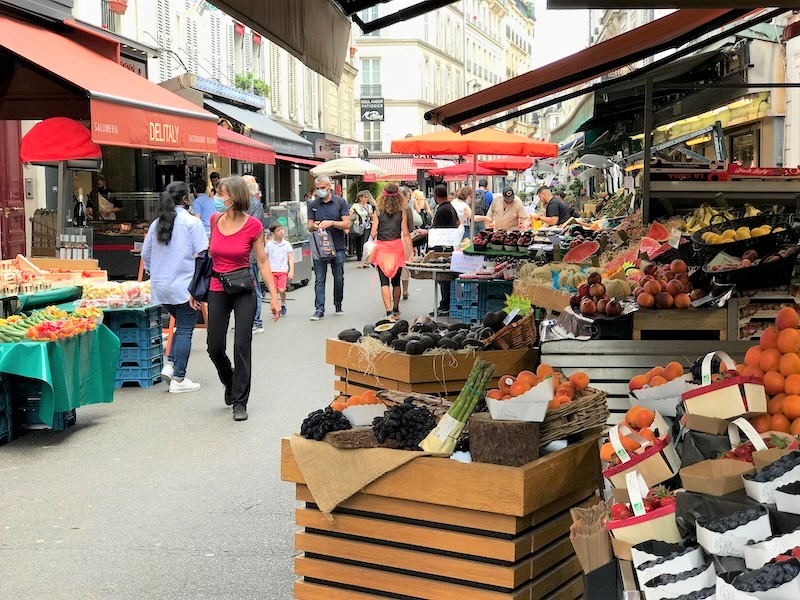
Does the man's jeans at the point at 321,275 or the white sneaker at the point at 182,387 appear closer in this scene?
the white sneaker at the point at 182,387

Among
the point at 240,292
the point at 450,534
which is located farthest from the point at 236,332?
the point at 450,534

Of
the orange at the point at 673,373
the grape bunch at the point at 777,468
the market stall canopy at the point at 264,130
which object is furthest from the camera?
the market stall canopy at the point at 264,130

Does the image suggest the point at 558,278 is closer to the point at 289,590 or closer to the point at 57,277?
the point at 289,590

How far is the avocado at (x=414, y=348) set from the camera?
5.55 m

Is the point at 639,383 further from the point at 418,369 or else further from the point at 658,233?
the point at 658,233

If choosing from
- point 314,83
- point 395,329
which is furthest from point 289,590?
point 314,83

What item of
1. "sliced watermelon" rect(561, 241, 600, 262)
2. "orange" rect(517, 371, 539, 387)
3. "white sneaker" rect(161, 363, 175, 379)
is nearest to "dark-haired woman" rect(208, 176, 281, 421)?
"white sneaker" rect(161, 363, 175, 379)

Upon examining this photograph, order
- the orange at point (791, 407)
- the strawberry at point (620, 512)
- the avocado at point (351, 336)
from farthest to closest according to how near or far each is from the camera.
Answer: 1. the avocado at point (351, 336)
2. the orange at point (791, 407)
3. the strawberry at point (620, 512)

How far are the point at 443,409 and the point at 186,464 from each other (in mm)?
3151

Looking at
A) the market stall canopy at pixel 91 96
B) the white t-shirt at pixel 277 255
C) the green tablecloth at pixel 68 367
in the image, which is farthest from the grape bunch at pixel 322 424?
the white t-shirt at pixel 277 255

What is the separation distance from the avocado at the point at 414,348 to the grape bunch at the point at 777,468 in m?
2.76

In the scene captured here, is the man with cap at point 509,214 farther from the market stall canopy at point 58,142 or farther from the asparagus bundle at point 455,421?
the asparagus bundle at point 455,421

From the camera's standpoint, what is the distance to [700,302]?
18.9ft

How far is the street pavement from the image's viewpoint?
4.91 m
